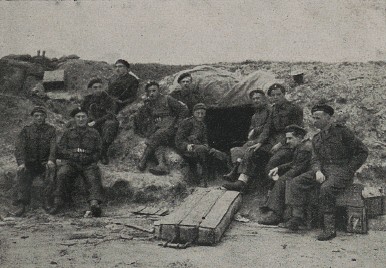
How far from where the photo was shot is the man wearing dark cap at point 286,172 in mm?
5523

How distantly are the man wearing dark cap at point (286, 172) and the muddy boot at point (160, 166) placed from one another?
5.42 ft

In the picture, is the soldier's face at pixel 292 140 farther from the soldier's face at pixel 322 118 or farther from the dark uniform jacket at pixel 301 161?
the soldier's face at pixel 322 118

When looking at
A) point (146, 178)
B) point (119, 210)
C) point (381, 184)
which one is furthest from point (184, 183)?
point (381, 184)

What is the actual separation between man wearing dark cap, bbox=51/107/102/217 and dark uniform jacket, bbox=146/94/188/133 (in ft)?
4.38

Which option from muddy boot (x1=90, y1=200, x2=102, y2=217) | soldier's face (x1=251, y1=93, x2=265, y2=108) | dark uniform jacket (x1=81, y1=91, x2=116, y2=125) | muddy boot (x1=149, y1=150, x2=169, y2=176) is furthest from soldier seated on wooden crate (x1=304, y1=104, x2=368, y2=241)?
dark uniform jacket (x1=81, y1=91, x2=116, y2=125)

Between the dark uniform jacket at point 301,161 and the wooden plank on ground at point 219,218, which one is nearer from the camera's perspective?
the wooden plank on ground at point 219,218

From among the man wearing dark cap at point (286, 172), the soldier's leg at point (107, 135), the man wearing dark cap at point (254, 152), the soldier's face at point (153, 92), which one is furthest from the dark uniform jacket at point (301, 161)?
the soldier's leg at point (107, 135)

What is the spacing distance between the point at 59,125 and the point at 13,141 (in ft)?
3.29

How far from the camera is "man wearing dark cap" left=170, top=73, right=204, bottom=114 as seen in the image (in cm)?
766

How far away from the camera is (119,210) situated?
6.11 m

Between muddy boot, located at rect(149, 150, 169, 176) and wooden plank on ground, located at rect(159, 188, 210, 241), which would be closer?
wooden plank on ground, located at rect(159, 188, 210, 241)

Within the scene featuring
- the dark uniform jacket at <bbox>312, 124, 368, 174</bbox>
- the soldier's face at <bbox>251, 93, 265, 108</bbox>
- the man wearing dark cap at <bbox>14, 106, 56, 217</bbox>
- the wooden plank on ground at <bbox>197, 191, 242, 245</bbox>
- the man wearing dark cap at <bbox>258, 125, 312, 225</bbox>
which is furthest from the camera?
the soldier's face at <bbox>251, 93, 265, 108</bbox>

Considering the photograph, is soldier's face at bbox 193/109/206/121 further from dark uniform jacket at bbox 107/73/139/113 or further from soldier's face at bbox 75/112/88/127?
dark uniform jacket at bbox 107/73/139/113

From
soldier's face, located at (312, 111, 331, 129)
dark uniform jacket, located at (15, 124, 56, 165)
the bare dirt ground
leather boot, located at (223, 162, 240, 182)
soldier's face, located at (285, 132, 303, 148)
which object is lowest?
the bare dirt ground
